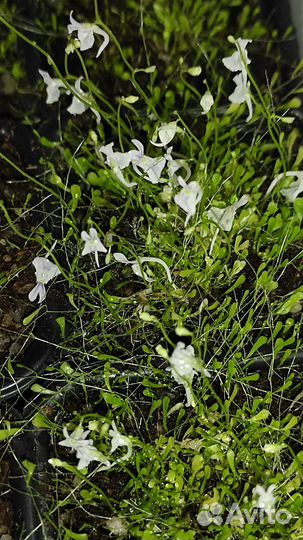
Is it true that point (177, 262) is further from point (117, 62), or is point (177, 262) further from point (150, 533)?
point (117, 62)

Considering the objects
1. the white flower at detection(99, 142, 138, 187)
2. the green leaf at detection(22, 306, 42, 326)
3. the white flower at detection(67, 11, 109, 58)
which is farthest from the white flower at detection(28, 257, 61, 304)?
the white flower at detection(67, 11, 109, 58)

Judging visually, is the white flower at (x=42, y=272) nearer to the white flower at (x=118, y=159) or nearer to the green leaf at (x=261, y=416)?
the white flower at (x=118, y=159)

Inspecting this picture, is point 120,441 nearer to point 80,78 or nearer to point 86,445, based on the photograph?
point 86,445

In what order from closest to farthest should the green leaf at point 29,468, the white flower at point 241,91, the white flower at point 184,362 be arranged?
1. the white flower at point 184,362
2. the green leaf at point 29,468
3. the white flower at point 241,91

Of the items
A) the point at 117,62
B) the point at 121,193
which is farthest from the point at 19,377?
the point at 117,62

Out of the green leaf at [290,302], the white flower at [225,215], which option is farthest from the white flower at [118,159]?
the green leaf at [290,302]
